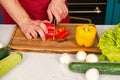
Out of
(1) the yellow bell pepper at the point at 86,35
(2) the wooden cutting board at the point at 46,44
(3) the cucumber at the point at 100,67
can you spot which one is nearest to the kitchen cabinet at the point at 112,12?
(2) the wooden cutting board at the point at 46,44

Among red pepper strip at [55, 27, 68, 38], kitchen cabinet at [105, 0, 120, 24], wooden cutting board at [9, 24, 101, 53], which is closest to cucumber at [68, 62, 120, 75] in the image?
wooden cutting board at [9, 24, 101, 53]

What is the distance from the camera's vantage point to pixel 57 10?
143 cm

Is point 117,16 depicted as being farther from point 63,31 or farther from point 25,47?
point 25,47

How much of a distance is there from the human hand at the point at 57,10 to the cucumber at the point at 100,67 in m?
0.41

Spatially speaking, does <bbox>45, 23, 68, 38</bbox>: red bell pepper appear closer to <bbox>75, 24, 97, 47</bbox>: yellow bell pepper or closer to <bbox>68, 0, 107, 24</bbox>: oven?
<bbox>75, 24, 97, 47</bbox>: yellow bell pepper

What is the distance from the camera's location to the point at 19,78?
1.03m

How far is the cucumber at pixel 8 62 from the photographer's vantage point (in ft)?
3.30

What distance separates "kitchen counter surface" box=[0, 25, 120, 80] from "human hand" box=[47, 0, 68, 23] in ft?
A: 0.94

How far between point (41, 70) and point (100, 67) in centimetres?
26

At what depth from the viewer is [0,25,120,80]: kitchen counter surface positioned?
1042 mm

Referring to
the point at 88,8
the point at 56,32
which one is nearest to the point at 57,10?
the point at 56,32

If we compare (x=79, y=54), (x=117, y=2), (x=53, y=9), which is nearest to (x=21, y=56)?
(x=79, y=54)

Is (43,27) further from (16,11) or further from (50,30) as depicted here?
(16,11)

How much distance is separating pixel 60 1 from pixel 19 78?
0.64m
